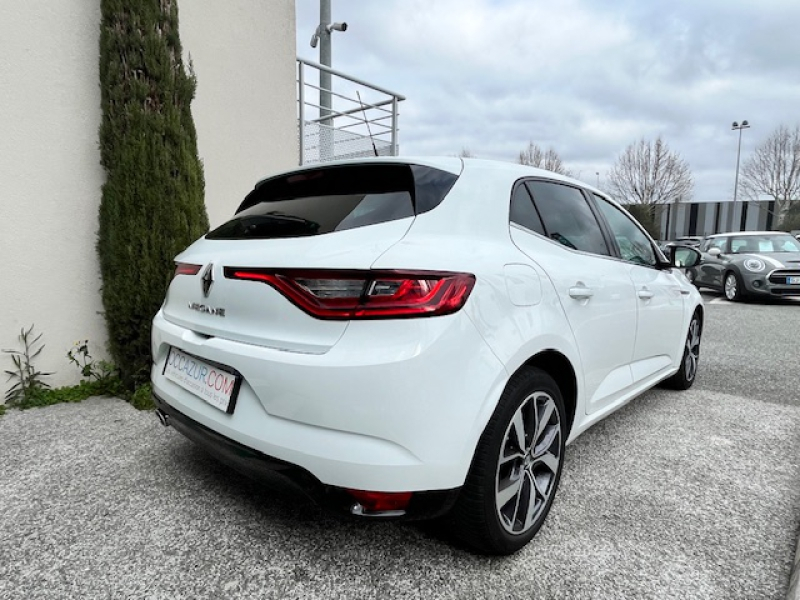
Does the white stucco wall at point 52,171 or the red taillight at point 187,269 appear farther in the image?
the white stucco wall at point 52,171

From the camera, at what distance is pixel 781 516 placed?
7.96 ft

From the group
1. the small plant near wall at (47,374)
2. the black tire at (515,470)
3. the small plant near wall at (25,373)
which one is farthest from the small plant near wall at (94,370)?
the black tire at (515,470)

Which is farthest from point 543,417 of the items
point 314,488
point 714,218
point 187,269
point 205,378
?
point 714,218

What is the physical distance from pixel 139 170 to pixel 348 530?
291 cm

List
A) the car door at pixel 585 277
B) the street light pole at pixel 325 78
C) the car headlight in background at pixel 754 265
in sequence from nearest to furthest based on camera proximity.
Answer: the car door at pixel 585 277 → the street light pole at pixel 325 78 → the car headlight in background at pixel 754 265

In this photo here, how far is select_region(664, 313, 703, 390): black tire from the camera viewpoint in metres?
4.33

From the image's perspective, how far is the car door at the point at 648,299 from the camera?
318 cm

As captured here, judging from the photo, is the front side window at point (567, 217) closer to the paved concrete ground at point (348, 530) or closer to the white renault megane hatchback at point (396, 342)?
the white renault megane hatchback at point (396, 342)

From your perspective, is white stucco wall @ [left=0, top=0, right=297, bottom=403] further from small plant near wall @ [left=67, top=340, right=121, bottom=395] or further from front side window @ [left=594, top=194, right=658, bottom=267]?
front side window @ [left=594, top=194, right=658, bottom=267]

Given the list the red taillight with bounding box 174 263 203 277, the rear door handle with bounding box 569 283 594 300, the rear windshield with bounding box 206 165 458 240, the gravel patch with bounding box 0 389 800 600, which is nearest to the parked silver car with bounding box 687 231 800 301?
the gravel patch with bounding box 0 389 800 600

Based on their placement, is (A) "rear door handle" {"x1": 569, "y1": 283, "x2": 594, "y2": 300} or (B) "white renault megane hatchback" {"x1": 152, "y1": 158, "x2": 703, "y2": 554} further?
(A) "rear door handle" {"x1": 569, "y1": 283, "x2": 594, "y2": 300}

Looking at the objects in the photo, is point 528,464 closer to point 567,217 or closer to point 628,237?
point 567,217

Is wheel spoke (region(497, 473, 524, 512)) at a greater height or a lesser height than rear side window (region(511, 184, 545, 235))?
lesser

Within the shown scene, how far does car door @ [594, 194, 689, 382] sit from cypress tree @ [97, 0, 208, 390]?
9.78ft
